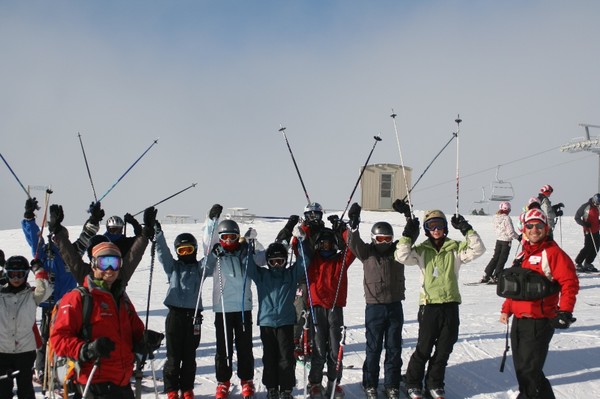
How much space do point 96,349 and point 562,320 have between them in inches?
139

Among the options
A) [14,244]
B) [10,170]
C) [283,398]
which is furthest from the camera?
[14,244]

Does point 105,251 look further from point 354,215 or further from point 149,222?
point 354,215

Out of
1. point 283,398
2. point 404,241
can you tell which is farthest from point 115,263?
point 404,241

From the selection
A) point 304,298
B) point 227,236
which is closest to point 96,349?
point 227,236

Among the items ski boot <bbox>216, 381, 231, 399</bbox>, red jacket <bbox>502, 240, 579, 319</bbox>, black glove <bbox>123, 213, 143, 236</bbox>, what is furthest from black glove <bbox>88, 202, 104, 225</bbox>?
red jacket <bbox>502, 240, 579, 319</bbox>

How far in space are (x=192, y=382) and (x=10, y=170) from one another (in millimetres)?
3642

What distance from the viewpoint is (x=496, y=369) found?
6.38m

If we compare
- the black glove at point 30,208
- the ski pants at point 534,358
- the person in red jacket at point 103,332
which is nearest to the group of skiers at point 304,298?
the ski pants at point 534,358

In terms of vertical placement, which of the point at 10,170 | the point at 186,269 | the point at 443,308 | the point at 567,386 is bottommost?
the point at 567,386

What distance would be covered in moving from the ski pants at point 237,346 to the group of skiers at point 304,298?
10 mm

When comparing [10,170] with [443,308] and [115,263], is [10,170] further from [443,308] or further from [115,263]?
[443,308]

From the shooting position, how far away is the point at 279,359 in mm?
5297

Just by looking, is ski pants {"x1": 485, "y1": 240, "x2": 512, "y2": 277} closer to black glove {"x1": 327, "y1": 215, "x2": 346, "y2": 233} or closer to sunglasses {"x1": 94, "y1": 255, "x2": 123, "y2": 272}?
black glove {"x1": 327, "y1": 215, "x2": 346, "y2": 233}

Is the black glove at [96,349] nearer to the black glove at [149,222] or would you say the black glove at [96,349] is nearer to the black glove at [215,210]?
the black glove at [149,222]
